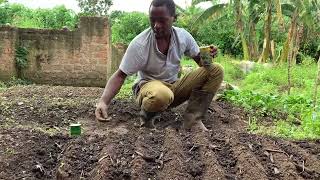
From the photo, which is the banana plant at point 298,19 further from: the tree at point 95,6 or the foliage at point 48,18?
the tree at point 95,6

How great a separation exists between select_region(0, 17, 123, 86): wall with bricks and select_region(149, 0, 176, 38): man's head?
19.1 ft

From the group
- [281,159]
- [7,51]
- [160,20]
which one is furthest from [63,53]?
[281,159]

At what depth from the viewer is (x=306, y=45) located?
68.2ft

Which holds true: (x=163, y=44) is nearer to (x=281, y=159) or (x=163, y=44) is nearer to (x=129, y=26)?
(x=281, y=159)

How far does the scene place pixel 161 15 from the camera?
14.1 ft

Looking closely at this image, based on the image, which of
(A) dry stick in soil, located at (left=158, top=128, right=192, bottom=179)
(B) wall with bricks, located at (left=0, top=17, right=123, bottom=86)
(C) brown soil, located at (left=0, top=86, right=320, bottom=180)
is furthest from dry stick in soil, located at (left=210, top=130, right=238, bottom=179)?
(B) wall with bricks, located at (left=0, top=17, right=123, bottom=86)

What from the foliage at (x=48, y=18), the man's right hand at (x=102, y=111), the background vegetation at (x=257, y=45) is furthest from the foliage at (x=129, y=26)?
the man's right hand at (x=102, y=111)

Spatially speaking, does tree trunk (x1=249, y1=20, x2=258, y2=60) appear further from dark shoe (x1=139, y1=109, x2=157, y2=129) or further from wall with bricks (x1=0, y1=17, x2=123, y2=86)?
dark shoe (x1=139, y1=109, x2=157, y2=129)

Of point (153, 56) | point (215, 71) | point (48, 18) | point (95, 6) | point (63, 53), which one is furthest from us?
point (95, 6)

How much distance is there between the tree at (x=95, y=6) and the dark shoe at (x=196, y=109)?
15.5m

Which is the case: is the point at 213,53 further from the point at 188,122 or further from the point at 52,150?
the point at 52,150

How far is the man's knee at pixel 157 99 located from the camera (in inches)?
175

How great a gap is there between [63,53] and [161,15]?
6360 millimetres

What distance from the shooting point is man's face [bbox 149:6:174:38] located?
14.1ft
